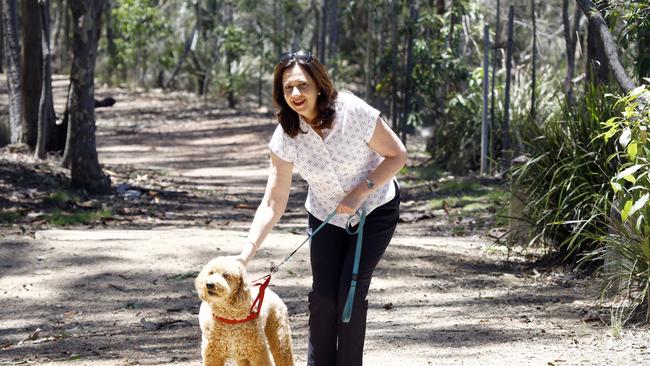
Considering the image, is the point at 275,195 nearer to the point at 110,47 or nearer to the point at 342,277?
the point at 342,277

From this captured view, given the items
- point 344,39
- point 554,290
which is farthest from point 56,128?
point 344,39

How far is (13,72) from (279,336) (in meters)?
13.7

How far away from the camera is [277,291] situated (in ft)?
28.7

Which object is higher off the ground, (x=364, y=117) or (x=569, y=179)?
(x=364, y=117)

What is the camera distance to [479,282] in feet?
30.1

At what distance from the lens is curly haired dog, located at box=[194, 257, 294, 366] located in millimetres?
4434

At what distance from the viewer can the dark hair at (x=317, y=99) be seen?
4840 mm

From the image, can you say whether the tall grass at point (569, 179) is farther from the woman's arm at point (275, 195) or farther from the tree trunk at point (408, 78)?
the tree trunk at point (408, 78)

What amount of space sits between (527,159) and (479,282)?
160 centimetres

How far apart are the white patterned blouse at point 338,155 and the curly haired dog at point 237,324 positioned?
582 mm

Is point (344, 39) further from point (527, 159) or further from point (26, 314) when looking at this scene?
point (26, 314)

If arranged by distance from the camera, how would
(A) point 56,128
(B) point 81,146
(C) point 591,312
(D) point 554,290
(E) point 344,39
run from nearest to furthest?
(C) point 591,312
(D) point 554,290
(B) point 81,146
(A) point 56,128
(E) point 344,39

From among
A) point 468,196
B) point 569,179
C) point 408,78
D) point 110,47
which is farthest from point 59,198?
point 110,47

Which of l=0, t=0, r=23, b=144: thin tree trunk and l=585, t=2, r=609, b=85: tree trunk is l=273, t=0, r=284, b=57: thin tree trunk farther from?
l=585, t=2, r=609, b=85: tree trunk
